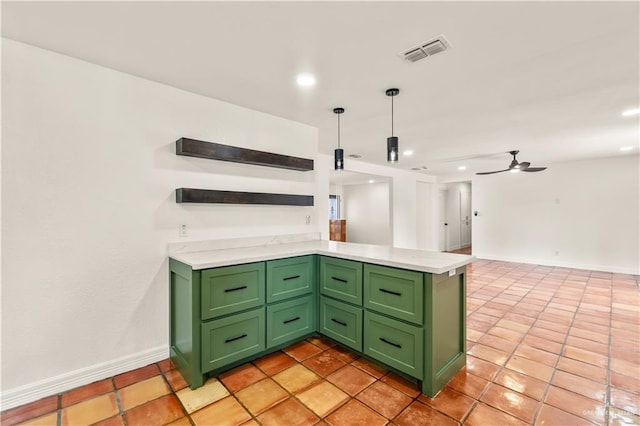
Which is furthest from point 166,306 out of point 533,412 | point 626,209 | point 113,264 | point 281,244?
point 626,209

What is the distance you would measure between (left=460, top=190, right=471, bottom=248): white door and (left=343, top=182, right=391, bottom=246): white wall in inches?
101

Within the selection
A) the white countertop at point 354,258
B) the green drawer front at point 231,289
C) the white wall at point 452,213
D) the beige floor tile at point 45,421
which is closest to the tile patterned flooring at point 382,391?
the beige floor tile at point 45,421

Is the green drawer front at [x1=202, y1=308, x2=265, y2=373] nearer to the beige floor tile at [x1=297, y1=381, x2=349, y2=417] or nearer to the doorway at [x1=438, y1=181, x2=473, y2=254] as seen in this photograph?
the beige floor tile at [x1=297, y1=381, x2=349, y2=417]

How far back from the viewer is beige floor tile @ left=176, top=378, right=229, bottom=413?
1.89 meters

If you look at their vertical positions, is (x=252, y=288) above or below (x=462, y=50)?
below

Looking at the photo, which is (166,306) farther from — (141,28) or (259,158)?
(141,28)

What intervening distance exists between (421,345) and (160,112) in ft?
9.01

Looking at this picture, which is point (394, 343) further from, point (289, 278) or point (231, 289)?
point (231, 289)

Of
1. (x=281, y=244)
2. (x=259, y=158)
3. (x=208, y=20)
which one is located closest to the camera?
(x=208, y=20)

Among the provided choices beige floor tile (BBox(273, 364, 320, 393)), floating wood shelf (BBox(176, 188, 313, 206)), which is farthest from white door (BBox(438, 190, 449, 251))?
beige floor tile (BBox(273, 364, 320, 393))

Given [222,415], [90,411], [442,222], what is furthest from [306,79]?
[442,222]

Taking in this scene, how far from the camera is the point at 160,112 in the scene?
248cm

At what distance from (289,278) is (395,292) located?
36.8 inches

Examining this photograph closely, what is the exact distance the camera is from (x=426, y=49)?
1969 mm
